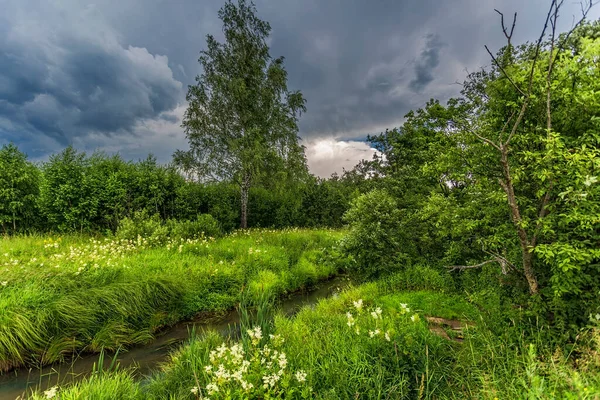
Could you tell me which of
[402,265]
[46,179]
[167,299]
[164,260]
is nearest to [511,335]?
[402,265]

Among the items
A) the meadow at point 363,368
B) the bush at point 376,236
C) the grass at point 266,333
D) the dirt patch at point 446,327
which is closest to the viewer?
the meadow at point 363,368

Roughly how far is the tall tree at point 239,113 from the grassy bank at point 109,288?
6.98 meters

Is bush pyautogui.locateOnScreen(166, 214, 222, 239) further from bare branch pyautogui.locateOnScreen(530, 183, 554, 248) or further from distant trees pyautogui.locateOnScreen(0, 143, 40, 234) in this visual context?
bare branch pyautogui.locateOnScreen(530, 183, 554, 248)

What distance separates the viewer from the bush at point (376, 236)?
8.46 m

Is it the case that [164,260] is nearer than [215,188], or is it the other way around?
[164,260]

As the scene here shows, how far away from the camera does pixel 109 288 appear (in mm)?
6344

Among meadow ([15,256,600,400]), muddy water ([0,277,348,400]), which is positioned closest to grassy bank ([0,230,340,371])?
muddy water ([0,277,348,400])

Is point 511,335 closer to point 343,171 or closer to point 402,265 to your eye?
point 402,265

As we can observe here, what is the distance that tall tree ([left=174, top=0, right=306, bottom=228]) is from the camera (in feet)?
53.2

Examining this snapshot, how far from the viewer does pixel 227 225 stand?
16531 mm

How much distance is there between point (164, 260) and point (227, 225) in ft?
26.2

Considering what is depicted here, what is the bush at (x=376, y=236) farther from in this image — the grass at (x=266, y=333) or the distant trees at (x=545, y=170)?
the distant trees at (x=545, y=170)

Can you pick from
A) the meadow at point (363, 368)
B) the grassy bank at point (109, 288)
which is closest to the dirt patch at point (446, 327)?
the meadow at point (363, 368)

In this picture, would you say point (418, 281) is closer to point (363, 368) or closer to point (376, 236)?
point (376, 236)
